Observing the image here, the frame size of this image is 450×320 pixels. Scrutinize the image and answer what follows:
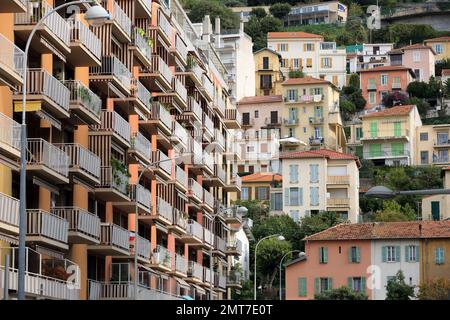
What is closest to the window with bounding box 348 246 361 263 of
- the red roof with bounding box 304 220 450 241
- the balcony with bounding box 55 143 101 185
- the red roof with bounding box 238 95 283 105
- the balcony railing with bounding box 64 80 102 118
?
the red roof with bounding box 304 220 450 241

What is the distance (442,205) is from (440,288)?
58.9 metres

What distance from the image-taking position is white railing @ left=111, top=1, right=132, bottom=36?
61097 mm

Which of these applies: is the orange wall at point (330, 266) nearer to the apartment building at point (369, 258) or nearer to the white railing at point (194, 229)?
the apartment building at point (369, 258)

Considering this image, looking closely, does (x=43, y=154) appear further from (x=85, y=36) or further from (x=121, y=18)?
(x=121, y=18)

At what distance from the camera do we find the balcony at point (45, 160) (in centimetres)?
4697

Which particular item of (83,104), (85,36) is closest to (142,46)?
(85,36)

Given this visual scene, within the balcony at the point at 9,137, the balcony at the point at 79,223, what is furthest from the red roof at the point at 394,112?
the balcony at the point at 9,137

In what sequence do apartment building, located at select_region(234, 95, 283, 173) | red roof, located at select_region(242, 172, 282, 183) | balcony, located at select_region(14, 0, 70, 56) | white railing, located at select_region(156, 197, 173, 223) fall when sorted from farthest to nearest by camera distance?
apartment building, located at select_region(234, 95, 283, 173)
red roof, located at select_region(242, 172, 282, 183)
white railing, located at select_region(156, 197, 173, 223)
balcony, located at select_region(14, 0, 70, 56)

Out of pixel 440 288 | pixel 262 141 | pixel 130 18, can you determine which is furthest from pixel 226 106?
pixel 262 141

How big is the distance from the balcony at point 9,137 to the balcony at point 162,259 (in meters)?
26.6

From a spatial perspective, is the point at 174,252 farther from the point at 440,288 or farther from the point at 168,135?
the point at 440,288

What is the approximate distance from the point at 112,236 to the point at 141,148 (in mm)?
10595

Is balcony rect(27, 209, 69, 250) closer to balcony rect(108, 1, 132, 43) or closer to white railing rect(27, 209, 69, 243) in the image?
white railing rect(27, 209, 69, 243)

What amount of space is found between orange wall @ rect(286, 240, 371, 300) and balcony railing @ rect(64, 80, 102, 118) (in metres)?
65.5
